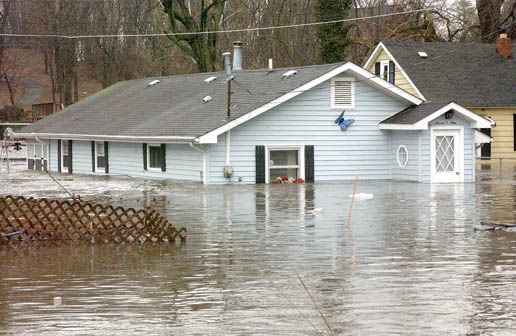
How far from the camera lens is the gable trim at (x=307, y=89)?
114ft

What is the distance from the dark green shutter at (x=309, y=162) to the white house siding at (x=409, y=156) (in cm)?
323

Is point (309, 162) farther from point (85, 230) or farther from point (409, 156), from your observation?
point (85, 230)

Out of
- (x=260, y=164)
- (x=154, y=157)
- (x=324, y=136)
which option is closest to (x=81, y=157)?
(x=154, y=157)

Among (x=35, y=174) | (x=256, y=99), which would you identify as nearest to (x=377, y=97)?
(x=256, y=99)

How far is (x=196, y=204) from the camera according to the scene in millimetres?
28031

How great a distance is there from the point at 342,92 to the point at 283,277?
75.4 feet

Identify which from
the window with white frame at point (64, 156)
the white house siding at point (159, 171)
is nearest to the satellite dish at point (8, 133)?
the window with white frame at point (64, 156)

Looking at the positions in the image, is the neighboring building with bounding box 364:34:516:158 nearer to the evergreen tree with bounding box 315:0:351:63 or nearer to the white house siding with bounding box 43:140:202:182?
the evergreen tree with bounding box 315:0:351:63

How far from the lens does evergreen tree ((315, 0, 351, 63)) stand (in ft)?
172

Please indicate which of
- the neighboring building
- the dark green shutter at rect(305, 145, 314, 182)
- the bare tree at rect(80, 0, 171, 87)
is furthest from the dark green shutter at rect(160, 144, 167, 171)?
the bare tree at rect(80, 0, 171, 87)

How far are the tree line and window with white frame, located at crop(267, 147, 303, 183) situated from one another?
16718mm

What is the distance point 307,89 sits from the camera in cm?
3650

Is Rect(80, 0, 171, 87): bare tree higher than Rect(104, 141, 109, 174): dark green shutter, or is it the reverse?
Rect(80, 0, 171, 87): bare tree

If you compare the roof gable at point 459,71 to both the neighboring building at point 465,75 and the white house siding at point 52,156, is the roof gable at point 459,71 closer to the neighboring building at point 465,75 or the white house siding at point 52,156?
the neighboring building at point 465,75
